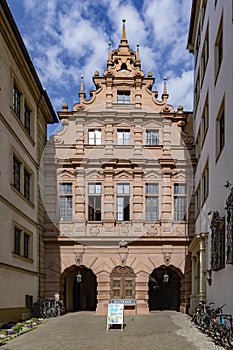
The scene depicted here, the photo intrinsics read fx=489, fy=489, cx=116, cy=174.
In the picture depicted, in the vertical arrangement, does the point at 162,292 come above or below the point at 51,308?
below

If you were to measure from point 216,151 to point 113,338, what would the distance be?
7.01 metres

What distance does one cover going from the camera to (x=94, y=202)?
2689cm

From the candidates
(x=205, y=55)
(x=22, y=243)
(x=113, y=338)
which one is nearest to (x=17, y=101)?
(x=22, y=243)

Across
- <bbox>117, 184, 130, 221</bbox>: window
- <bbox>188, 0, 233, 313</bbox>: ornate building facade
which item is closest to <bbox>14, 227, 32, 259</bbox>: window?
<bbox>117, 184, 130, 221</bbox>: window

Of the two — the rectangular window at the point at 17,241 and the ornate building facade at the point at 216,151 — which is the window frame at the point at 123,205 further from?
the rectangular window at the point at 17,241

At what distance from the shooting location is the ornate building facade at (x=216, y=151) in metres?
13.9

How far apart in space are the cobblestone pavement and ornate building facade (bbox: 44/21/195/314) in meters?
7.15

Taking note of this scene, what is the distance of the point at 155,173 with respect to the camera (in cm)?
2694

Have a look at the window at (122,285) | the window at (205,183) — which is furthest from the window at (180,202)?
the window at (205,183)

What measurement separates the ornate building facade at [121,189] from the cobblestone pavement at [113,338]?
7147 millimetres

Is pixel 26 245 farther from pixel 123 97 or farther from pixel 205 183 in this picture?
pixel 123 97

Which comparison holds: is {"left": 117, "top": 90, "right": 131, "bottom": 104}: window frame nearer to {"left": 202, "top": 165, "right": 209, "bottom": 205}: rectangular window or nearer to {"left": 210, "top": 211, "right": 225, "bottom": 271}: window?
{"left": 202, "top": 165, "right": 209, "bottom": 205}: rectangular window

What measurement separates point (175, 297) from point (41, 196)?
12207 mm

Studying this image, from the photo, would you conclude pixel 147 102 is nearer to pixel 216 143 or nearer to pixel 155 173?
pixel 155 173
